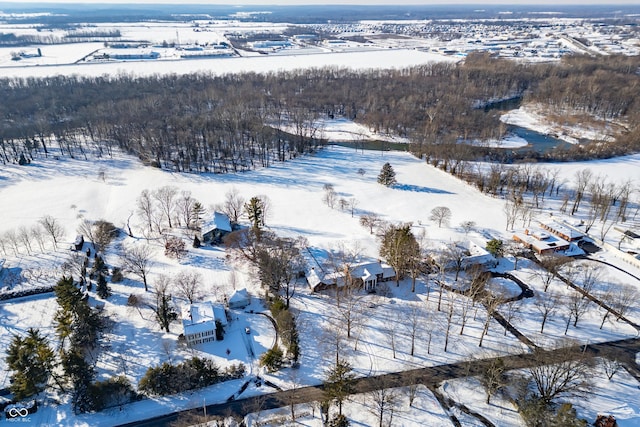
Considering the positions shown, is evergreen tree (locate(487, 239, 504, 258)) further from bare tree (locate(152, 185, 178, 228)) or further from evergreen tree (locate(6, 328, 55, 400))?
evergreen tree (locate(6, 328, 55, 400))

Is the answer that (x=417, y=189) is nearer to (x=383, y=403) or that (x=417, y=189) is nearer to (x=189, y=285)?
(x=189, y=285)

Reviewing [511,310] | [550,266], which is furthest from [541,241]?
[511,310]

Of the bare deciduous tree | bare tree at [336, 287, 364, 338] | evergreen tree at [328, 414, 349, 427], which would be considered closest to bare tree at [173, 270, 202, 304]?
bare tree at [336, 287, 364, 338]

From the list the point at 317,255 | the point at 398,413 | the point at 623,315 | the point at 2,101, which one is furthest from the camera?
the point at 2,101

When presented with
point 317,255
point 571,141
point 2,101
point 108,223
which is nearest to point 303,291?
point 317,255

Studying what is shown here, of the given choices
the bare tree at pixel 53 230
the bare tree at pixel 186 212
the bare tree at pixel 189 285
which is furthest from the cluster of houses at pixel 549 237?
the bare tree at pixel 53 230

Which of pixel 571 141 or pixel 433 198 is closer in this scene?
pixel 433 198

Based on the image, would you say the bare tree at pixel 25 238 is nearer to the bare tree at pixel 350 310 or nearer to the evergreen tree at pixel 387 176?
the bare tree at pixel 350 310

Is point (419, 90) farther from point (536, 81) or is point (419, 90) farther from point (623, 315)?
point (623, 315)
